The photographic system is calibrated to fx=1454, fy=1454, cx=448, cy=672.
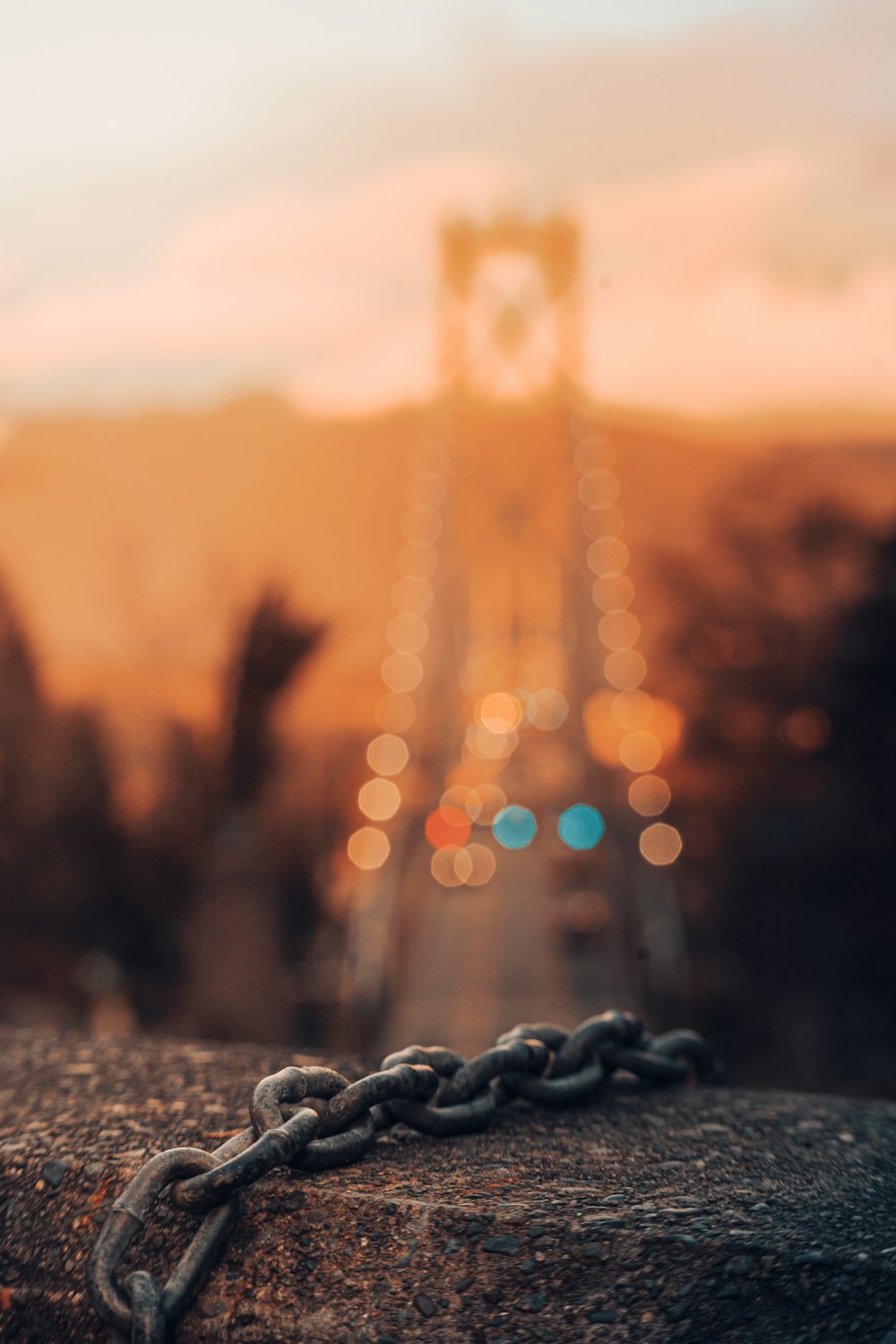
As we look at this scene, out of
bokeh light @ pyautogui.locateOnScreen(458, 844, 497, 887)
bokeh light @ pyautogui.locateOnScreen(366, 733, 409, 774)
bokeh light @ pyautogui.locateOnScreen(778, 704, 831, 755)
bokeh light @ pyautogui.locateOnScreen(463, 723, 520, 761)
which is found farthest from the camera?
bokeh light @ pyautogui.locateOnScreen(463, 723, 520, 761)

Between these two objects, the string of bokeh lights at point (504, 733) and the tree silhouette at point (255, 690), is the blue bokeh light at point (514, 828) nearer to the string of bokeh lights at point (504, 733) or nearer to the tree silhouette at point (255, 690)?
the string of bokeh lights at point (504, 733)

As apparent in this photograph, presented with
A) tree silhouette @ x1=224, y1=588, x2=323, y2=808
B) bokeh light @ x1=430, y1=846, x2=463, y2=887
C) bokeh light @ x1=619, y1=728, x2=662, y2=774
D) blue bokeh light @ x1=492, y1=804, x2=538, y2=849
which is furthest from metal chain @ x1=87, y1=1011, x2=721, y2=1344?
blue bokeh light @ x1=492, y1=804, x2=538, y2=849

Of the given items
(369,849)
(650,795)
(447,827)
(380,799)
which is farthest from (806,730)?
(447,827)

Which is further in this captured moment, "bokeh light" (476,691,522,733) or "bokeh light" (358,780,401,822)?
"bokeh light" (476,691,522,733)

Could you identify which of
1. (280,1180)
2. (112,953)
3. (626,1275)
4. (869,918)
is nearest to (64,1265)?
(280,1180)

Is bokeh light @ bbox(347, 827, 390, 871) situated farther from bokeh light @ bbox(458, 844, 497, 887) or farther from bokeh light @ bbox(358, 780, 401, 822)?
bokeh light @ bbox(458, 844, 497, 887)

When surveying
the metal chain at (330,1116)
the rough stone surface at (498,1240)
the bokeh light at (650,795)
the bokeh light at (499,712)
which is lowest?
the rough stone surface at (498,1240)

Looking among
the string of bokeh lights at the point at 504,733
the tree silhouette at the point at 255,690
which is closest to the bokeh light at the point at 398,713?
the string of bokeh lights at the point at 504,733
